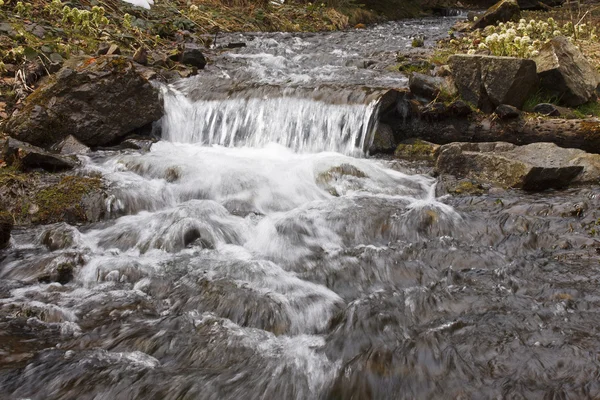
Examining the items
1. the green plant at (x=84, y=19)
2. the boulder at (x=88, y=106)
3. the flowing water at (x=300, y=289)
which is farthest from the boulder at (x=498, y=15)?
the boulder at (x=88, y=106)

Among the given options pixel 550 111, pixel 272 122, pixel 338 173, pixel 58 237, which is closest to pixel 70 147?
pixel 58 237

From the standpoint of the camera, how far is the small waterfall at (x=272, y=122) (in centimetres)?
762

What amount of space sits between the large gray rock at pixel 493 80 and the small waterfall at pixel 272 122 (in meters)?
1.45

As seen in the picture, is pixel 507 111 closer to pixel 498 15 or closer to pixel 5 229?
pixel 5 229

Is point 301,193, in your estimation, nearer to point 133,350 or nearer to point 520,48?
point 133,350

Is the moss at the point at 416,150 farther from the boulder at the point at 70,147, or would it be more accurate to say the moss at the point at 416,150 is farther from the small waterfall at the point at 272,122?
the boulder at the point at 70,147

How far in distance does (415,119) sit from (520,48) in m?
2.29

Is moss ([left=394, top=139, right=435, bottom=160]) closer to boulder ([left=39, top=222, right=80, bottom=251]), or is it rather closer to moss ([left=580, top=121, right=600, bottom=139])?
moss ([left=580, top=121, right=600, bottom=139])

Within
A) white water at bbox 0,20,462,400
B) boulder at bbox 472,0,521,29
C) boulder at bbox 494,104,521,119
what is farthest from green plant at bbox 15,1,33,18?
boulder at bbox 472,0,521,29

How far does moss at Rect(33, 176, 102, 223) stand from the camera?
204 inches

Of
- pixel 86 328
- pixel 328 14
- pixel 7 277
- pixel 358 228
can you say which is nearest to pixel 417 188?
pixel 358 228

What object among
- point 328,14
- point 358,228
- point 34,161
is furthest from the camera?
point 328,14

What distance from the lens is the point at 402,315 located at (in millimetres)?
3590

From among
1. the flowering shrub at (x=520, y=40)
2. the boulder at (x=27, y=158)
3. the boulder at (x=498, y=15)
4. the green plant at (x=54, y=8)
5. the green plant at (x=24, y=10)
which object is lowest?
the boulder at (x=27, y=158)
